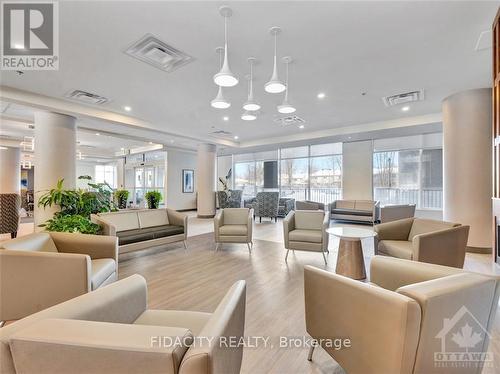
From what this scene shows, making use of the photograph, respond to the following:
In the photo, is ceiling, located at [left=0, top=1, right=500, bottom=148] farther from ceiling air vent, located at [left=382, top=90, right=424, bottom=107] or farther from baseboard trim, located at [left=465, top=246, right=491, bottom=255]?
baseboard trim, located at [left=465, top=246, right=491, bottom=255]

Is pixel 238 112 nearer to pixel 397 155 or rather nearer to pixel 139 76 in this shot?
pixel 139 76

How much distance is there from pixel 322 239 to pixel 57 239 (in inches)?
142

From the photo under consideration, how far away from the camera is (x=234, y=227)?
462 centimetres

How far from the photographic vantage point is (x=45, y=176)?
5020 millimetres

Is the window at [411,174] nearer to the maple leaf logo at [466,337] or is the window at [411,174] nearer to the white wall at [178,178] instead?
the maple leaf logo at [466,337]

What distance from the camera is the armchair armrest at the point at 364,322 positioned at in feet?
3.63

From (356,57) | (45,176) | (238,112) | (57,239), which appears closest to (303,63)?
(356,57)

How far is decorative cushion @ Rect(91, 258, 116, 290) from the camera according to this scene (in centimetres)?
230

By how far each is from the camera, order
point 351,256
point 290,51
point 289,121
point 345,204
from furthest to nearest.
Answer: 1. point 345,204
2. point 289,121
3. point 351,256
4. point 290,51

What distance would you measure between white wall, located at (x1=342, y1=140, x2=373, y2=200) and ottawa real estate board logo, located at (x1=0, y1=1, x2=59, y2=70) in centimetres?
820

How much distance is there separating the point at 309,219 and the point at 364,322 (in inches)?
122

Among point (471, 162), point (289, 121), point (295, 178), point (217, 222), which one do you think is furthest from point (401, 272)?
point (295, 178)

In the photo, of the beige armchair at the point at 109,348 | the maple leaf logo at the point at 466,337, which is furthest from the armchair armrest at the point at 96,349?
the maple leaf logo at the point at 466,337

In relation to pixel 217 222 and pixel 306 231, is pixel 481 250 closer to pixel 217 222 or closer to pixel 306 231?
pixel 306 231
